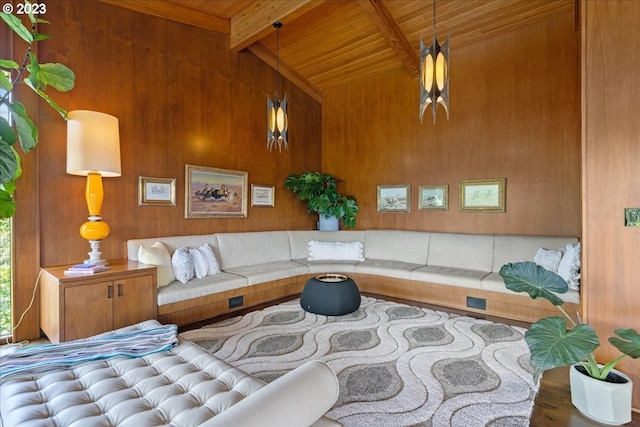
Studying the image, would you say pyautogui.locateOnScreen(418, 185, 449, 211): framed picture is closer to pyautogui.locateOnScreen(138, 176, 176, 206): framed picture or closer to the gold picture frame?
the gold picture frame

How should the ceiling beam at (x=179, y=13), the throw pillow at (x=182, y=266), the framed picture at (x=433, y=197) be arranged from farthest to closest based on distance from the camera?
1. the framed picture at (x=433, y=197)
2. the ceiling beam at (x=179, y=13)
3. the throw pillow at (x=182, y=266)

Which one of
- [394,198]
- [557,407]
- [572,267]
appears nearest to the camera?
[557,407]

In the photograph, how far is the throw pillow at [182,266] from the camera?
327cm

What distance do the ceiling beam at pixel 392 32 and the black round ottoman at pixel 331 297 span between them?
3052 mm

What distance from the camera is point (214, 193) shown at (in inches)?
166

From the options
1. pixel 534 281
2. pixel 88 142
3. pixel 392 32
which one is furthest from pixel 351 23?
pixel 534 281

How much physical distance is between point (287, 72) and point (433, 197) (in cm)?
303

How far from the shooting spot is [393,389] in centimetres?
207

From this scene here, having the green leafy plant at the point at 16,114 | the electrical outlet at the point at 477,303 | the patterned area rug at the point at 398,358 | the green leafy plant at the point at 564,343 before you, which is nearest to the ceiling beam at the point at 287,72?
the patterned area rug at the point at 398,358

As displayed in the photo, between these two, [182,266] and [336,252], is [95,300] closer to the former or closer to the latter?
[182,266]

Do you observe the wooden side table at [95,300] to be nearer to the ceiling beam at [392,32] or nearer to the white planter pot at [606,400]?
the white planter pot at [606,400]

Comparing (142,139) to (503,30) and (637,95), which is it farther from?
(503,30)

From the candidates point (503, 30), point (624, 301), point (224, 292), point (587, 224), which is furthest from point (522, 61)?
point (224, 292)

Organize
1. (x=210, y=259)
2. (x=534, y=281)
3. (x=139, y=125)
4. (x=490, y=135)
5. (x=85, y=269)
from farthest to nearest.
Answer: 1. (x=490, y=135)
2. (x=210, y=259)
3. (x=139, y=125)
4. (x=85, y=269)
5. (x=534, y=281)
